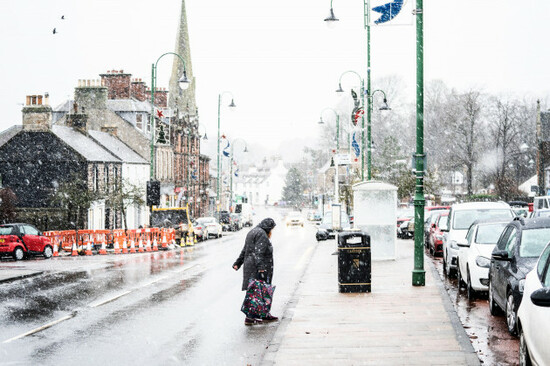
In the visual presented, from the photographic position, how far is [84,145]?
159 feet

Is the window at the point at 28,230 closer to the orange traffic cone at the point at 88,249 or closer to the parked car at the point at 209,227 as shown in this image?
the orange traffic cone at the point at 88,249

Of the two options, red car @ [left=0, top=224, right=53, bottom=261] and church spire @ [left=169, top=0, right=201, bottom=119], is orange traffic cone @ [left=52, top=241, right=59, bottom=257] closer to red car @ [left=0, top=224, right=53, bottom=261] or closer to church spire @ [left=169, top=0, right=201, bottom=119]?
red car @ [left=0, top=224, right=53, bottom=261]

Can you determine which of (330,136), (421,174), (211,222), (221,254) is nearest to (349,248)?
(421,174)

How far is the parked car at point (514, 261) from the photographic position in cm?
1023

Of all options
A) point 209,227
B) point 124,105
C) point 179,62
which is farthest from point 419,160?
point 179,62

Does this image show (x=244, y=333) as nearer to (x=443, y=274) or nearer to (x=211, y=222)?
(x=443, y=274)

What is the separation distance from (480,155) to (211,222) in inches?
1797

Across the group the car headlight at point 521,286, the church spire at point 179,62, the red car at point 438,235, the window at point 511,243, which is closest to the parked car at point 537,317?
the car headlight at point 521,286

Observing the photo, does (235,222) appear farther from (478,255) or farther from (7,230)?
(478,255)

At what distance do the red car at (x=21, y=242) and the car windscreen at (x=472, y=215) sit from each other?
1682 cm

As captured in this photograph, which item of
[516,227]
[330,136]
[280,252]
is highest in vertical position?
[330,136]

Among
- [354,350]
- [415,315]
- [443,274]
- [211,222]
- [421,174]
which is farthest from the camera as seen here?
[211,222]

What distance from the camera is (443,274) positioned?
20016mm

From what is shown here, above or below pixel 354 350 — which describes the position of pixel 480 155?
above
